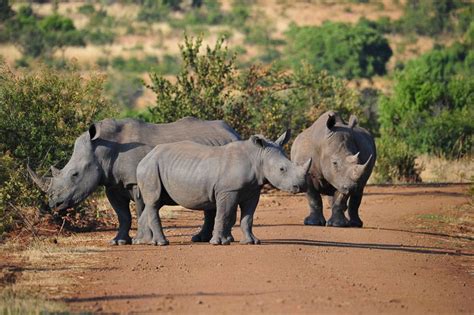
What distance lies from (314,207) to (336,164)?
2.91 feet

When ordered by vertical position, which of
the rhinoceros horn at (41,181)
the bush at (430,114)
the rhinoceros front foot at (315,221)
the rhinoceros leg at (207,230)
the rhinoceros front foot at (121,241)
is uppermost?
the rhinoceros horn at (41,181)

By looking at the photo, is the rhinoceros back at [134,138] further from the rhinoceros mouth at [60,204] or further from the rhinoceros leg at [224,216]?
the rhinoceros leg at [224,216]

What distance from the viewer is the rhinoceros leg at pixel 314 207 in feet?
63.4

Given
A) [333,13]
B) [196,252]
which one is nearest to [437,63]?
[333,13]

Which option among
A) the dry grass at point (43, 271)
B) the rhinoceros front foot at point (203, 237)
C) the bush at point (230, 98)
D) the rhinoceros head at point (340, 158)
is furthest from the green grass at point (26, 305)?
the bush at point (230, 98)

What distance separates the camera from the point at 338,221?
19.2 metres

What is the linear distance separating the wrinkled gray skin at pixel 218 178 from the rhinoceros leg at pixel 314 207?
11.4 feet

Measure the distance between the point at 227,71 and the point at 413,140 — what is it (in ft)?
33.5

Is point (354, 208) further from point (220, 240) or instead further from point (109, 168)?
point (109, 168)

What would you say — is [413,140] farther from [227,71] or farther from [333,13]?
[333,13]

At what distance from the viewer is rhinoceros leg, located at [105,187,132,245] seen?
16.2 meters

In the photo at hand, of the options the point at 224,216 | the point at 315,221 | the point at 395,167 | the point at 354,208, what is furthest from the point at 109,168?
the point at 395,167

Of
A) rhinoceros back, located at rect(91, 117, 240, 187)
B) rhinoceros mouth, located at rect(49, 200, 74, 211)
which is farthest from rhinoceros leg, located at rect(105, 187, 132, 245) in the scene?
rhinoceros mouth, located at rect(49, 200, 74, 211)

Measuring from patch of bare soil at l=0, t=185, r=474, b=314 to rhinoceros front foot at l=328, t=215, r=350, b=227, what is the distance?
34 centimetres
